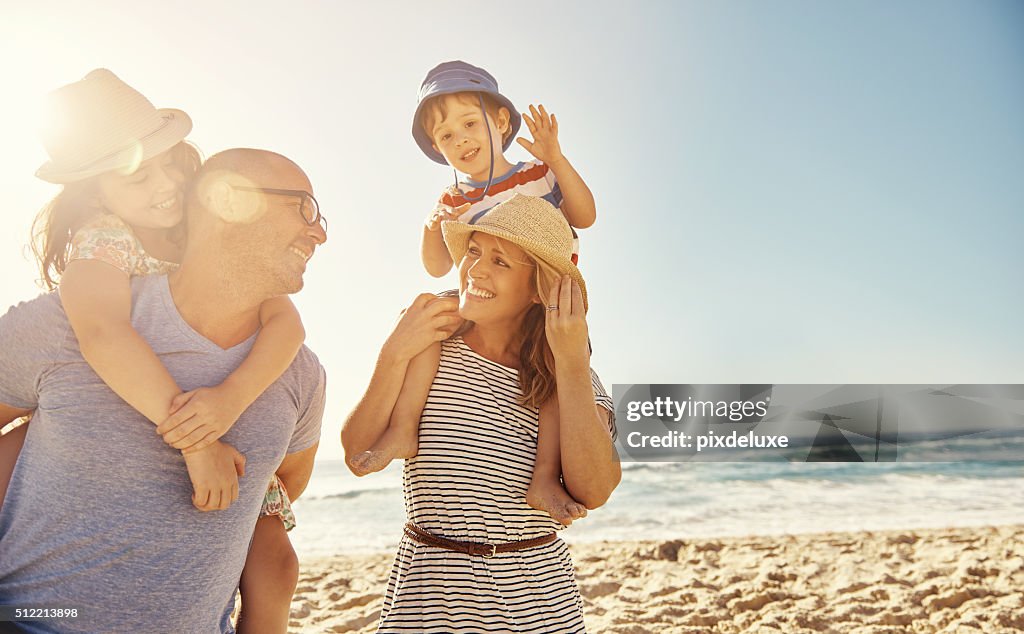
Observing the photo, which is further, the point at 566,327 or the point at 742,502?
the point at 742,502

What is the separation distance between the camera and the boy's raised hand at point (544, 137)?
3.56 metres

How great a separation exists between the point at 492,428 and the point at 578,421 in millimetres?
288

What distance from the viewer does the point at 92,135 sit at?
2.30 metres

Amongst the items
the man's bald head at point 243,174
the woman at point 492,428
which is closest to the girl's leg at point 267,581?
the woman at point 492,428

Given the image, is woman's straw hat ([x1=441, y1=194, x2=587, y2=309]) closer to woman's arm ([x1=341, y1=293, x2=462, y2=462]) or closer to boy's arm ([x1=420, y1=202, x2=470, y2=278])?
woman's arm ([x1=341, y1=293, x2=462, y2=462])

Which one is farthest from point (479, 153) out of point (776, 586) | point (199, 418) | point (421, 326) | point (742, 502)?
point (742, 502)

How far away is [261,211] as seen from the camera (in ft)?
7.16

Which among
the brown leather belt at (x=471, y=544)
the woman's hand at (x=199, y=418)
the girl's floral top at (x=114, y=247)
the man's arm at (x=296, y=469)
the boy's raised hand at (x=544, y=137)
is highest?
the boy's raised hand at (x=544, y=137)

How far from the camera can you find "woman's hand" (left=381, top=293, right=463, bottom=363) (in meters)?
2.39

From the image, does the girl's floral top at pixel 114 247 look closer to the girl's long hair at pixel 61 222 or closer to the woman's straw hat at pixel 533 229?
the girl's long hair at pixel 61 222

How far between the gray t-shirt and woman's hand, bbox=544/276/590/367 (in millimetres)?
991

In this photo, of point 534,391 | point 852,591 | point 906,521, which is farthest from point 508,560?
point 906,521

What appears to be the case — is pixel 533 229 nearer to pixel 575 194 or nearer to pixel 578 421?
pixel 578 421

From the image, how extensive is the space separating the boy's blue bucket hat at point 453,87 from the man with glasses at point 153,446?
1.70m
